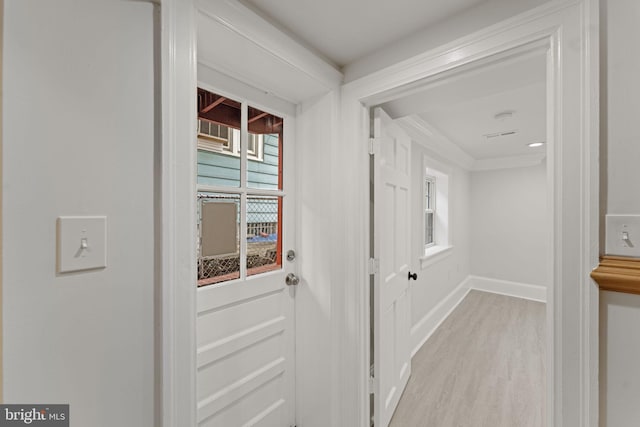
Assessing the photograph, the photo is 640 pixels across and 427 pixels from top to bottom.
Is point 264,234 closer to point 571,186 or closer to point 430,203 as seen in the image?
point 571,186

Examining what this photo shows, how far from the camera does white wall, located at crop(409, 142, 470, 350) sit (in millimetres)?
2768

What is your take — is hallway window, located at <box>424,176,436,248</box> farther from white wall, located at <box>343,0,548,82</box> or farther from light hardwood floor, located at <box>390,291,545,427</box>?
white wall, located at <box>343,0,548,82</box>

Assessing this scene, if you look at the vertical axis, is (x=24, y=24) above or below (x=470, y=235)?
above

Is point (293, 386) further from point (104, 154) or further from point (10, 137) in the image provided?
point (10, 137)

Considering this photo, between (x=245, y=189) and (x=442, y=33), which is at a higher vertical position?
(x=442, y=33)

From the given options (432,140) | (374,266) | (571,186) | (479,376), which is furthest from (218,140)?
(479,376)

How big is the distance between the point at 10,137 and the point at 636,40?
1.76 meters

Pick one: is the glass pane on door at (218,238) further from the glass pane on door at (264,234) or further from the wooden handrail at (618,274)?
the wooden handrail at (618,274)

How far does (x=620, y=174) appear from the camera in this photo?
83 cm

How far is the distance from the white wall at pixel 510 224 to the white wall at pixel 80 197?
5053 mm

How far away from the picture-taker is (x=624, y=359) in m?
0.81

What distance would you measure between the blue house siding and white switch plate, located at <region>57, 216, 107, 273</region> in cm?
51

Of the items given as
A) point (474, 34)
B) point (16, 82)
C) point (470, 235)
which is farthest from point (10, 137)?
point (470, 235)

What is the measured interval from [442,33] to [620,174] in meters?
0.86
